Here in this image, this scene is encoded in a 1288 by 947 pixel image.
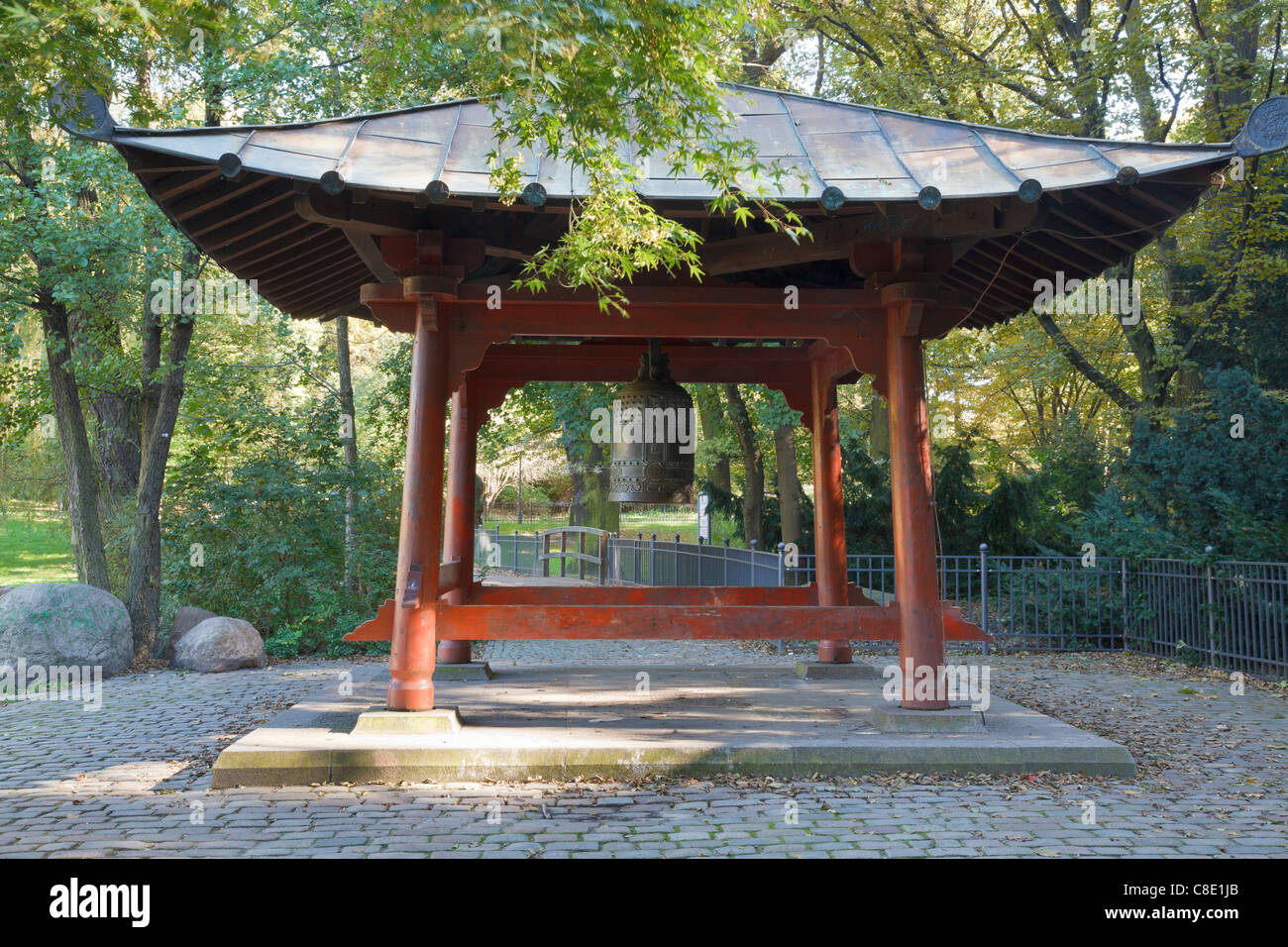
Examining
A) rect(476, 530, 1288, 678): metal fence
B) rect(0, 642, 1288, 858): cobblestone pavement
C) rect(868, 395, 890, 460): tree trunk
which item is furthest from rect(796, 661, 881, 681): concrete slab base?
rect(868, 395, 890, 460): tree trunk

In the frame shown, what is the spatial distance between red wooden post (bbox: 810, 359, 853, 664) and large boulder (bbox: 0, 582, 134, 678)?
29.5ft

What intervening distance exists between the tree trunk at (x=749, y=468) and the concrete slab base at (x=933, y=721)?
12.1 metres

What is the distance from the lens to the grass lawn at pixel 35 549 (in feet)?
71.6

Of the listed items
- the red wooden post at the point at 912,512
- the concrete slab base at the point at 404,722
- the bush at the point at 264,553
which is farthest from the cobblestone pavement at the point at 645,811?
the bush at the point at 264,553

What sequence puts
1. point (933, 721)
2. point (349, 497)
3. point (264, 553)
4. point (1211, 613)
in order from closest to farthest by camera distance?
point (933, 721)
point (1211, 613)
point (264, 553)
point (349, 497)

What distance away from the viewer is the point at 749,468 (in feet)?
65.2

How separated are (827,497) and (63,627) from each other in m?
9.41

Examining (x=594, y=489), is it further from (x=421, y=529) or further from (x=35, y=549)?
(x=35, y=549)

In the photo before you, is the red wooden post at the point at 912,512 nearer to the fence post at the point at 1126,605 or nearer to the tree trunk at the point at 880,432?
the fence post at the point at 1126,605

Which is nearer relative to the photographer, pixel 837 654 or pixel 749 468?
pixel 837 654

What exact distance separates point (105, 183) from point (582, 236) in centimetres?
1023

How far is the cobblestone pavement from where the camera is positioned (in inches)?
201

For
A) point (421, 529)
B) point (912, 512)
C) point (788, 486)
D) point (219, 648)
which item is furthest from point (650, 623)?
point (788, 486)

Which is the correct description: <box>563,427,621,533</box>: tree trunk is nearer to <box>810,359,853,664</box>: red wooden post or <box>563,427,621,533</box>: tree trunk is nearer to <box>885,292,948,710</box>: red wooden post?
<box>810,359,853,664</box>: red wooden post
